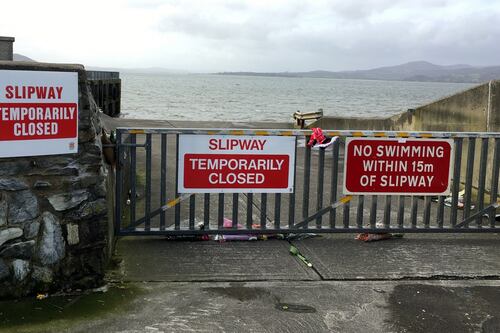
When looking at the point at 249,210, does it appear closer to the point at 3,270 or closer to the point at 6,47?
the point at 3,270

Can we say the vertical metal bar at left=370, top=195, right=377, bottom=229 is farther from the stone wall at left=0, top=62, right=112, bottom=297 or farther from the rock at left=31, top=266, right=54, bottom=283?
the rock at left=31, top=266, right=54, bottom=283

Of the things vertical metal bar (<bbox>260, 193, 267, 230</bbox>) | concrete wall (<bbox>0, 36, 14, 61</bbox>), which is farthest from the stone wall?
concrete wall (<bbox>0, 36, 14, 61</bbox>)

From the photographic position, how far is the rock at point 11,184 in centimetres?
423

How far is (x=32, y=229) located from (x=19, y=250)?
18cm

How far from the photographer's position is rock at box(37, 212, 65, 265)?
14.5 feet

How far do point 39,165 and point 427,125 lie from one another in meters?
8.23

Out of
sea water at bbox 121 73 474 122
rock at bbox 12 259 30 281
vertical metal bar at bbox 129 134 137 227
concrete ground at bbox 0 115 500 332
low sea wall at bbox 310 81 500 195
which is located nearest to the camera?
concrete ground at bbox 0 115 500 332

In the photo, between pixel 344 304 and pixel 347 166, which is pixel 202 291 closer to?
pixel 344 304

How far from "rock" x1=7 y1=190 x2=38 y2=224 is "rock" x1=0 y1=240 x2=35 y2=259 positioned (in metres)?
0.18

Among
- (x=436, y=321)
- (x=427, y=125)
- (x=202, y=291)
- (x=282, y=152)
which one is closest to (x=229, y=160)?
(x=282, y=152)

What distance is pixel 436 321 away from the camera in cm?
424

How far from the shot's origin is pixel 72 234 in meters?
4.53

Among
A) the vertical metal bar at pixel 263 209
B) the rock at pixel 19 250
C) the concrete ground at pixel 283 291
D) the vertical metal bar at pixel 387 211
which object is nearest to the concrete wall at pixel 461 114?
the concrete ground at pixel 283 291

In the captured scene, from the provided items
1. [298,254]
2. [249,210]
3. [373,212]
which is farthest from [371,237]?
[249,210]
